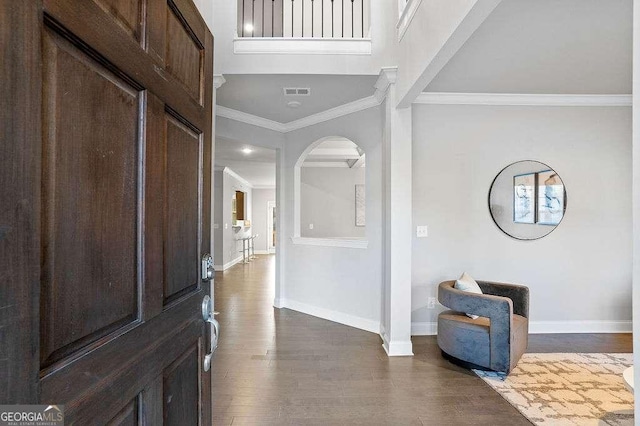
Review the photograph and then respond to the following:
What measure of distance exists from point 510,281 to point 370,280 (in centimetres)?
158

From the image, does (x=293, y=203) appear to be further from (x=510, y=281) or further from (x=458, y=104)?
(x=510, y=281)

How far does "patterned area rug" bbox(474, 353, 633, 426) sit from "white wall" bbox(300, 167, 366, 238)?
4.93m

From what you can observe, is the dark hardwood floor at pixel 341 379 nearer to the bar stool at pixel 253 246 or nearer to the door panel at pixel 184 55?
the door panel at pixel 184 55

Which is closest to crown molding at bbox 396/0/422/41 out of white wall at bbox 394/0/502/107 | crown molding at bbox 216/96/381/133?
white wall at bbox 394/0/502/107

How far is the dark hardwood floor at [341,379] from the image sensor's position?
2148mm

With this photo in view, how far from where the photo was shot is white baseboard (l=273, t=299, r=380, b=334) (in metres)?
3.76

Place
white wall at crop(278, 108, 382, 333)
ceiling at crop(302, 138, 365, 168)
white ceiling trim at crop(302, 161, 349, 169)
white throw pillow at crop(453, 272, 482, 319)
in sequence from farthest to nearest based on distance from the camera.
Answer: white ceiling trim at crop(302, 161, 349, 169)
ceiling at crop(302, 138, 365, 168)
white wall at crop(278, 108, 382, 333)
white throw pillow at crop(453, 272, 482, 319)

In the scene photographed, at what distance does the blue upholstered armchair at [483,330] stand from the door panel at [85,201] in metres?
2.68

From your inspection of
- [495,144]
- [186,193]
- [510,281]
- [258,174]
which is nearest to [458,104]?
[495,144]

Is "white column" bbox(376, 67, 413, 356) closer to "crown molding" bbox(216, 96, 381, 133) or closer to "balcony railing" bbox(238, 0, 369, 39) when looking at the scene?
"crown molding" bbox(216, 96, 381, 133)

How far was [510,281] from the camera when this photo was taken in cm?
370

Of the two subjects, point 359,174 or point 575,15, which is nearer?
point 575,15

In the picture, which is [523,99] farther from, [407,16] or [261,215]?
[261,215]

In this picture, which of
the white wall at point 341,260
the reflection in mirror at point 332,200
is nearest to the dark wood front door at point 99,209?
the white wall at point 341,260
